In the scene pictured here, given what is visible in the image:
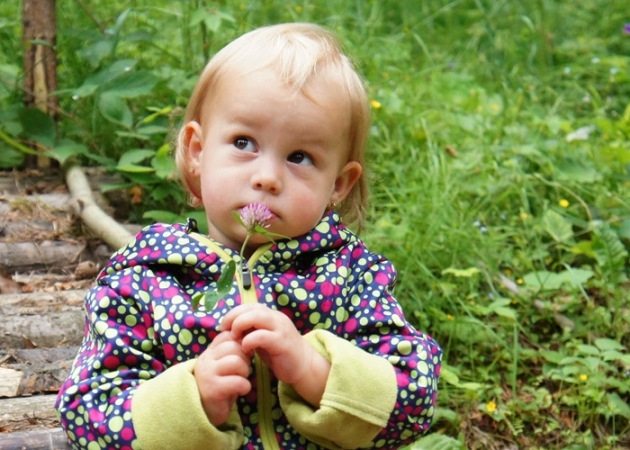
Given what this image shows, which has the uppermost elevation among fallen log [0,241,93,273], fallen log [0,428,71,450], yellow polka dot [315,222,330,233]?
yellow polka dot [315,222,330,233]

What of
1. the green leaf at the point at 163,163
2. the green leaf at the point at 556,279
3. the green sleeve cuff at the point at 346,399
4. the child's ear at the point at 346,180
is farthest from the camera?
the green leaf at the point at 163,163

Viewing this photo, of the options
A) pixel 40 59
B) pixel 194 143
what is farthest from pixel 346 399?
pixel 40 59

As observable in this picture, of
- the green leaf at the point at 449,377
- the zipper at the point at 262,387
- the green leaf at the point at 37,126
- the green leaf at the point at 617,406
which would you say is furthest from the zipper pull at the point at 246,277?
the green leaf at the point at 37,126

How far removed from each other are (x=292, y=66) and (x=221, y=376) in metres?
0.61

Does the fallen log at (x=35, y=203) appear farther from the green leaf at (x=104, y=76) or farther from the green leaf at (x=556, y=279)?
the green leaf at (x=556, y=279)

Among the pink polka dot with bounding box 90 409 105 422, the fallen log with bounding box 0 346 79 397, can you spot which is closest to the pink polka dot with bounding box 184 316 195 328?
the pink polka dot with bounding box 90 409 105 422

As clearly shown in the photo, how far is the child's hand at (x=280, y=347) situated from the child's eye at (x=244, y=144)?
327 millimetres

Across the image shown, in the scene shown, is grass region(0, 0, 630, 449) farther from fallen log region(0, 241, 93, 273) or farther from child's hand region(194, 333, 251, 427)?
child's hand region(194, 333, 251, 427)

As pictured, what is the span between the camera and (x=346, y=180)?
2.11 m

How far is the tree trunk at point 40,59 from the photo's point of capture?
3.47 meters

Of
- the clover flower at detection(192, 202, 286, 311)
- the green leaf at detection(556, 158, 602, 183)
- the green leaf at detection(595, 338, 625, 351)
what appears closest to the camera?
the clover flower at detection(192, 202, 286, 311)

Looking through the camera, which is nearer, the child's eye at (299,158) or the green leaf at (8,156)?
the child's eye at (299,158)

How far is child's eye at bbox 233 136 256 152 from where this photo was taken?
1891 mm

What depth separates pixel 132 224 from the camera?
10.8 feet
